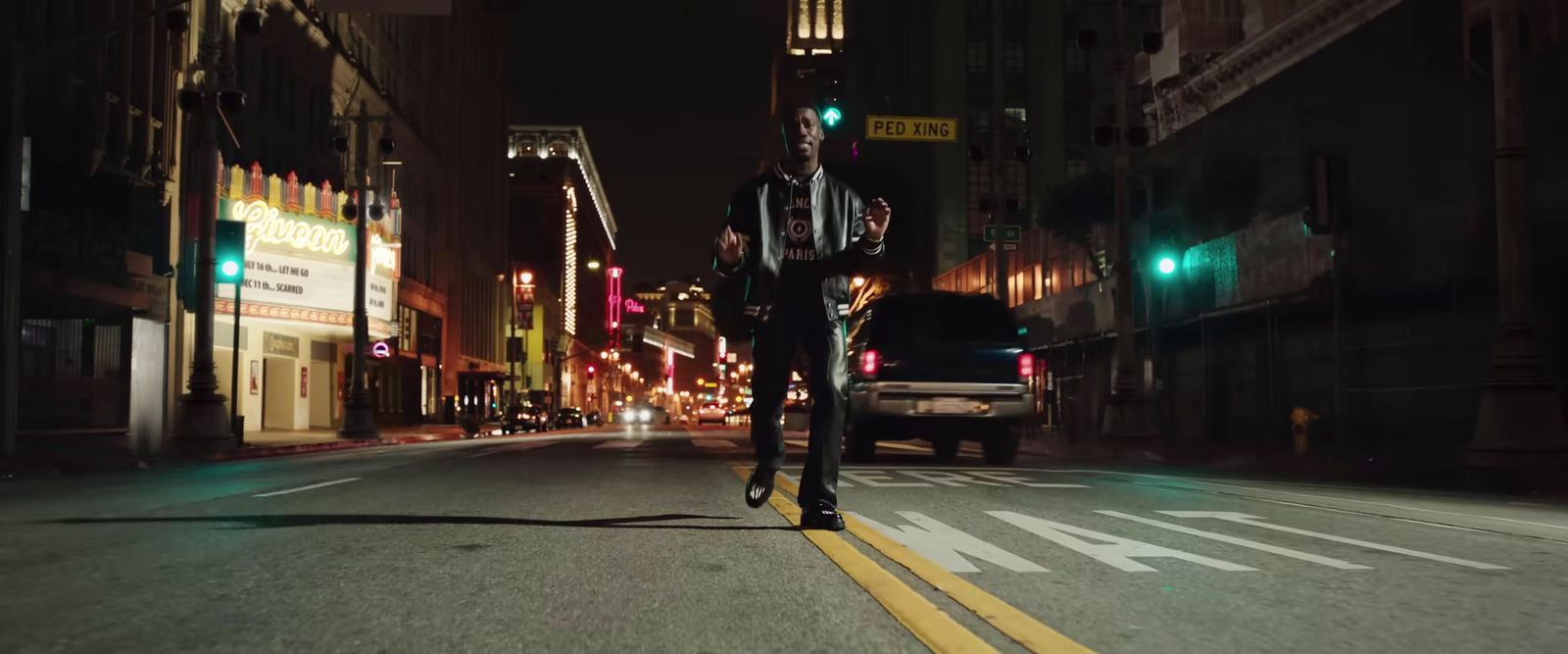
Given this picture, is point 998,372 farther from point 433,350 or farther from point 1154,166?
point 433,350

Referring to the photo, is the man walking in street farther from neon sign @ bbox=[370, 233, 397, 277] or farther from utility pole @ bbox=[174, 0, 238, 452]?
neon sign @ bbox=[370, 233, 397, 277]

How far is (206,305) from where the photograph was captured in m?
23.2

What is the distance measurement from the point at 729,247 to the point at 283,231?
36.6 metres

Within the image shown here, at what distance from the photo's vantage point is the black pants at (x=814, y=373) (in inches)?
255

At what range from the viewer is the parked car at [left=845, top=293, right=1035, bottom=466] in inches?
620

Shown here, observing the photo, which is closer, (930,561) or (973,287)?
(930,561)

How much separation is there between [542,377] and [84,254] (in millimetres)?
95632

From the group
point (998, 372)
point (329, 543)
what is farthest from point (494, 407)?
point (329, 543)

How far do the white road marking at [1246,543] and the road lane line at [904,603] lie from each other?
79.7 inches

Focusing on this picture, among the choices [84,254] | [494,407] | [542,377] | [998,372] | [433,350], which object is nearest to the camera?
[998,372]

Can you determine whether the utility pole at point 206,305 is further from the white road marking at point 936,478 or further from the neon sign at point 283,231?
the white road marking at point 936,478

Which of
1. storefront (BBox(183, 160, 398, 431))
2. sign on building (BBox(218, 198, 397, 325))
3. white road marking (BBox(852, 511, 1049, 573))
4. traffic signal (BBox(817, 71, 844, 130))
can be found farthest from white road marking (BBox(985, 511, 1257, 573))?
sign on building (BBox(218, 198, 397, 325))

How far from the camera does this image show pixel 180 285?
3334 centimetres

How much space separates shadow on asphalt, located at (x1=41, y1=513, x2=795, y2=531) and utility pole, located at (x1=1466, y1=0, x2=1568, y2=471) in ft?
35.4
